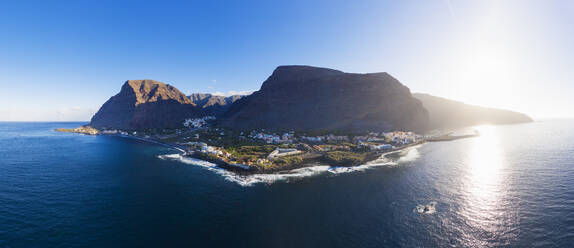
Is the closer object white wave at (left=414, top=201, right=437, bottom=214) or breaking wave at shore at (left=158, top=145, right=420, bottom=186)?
white wave at (left=414, top=201, right=437, bottom=214)

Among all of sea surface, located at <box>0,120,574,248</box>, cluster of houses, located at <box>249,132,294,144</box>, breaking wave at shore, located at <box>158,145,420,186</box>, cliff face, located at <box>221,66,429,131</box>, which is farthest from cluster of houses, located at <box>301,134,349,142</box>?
sea surface, located at <box>0,120,574,248</box>

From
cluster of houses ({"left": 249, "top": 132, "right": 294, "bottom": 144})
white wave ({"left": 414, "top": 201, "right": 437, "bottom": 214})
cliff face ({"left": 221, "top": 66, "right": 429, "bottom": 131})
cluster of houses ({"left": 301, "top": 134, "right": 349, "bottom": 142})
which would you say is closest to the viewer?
white wave ({"left": 414, "top": 201, "right": 437, "bottom": 214})

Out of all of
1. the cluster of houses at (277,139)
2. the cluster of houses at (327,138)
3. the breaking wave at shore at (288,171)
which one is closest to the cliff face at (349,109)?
the cluster of houses at (327,138)

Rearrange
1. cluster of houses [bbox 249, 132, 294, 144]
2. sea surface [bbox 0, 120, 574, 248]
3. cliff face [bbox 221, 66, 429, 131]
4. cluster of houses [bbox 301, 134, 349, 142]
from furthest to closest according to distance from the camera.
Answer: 1. cliff face [bbox 221, 66, 429, 131]
2. cluster of houses [bbox 301, 134, 349, 142]
3. cluster of houses [bbox 249, 132, 294, 144]
4. sea surface [bbox 0, 120, 574, 248]

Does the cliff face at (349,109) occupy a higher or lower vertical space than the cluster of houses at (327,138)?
higher

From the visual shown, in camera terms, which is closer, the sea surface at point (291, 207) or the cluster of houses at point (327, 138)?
the sea surface at point (291, 207)

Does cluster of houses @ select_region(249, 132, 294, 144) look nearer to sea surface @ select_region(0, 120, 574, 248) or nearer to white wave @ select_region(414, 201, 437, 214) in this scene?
sea surface @ select_region(0, 120, 574, 248)

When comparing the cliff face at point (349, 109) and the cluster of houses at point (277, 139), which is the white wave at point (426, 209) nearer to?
the cluster of houses at point (277, 139)

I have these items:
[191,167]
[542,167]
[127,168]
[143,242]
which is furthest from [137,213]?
[542,167]

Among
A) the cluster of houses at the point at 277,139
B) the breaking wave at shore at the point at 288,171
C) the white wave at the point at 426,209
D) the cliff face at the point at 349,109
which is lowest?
the white wave at the point at 426,209
